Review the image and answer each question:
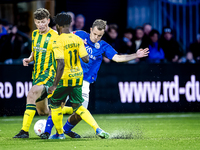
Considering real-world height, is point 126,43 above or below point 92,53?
above

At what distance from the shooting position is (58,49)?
269 inches

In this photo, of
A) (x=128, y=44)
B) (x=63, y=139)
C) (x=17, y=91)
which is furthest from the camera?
(x=128, y=44)

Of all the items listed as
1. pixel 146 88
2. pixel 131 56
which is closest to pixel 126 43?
pixel 146 88

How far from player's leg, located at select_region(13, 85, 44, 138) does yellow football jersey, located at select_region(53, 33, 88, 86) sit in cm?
72

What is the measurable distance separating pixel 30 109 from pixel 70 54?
46.3 inches

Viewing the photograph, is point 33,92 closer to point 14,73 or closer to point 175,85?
point 14,73

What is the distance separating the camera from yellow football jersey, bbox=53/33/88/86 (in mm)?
6930

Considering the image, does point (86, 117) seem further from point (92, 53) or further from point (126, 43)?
point (126, 43)

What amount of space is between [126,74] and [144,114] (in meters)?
1.14

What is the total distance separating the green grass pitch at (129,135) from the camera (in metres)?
6.55

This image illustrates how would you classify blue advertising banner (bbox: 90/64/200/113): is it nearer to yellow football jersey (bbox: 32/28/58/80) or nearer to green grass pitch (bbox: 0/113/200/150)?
green grass pitch (bbox: 0/113/200/150)

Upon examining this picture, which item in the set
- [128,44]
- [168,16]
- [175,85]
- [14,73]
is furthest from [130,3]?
[14,73]

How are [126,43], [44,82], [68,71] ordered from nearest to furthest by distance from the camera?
[68,71] < [44,82] < [126,43]

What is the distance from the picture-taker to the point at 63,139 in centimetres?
734
